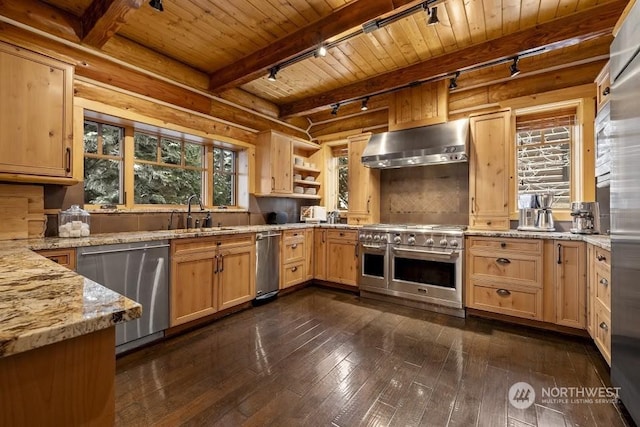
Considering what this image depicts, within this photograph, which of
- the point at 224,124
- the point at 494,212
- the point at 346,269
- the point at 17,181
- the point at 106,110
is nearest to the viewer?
the point at 17,181

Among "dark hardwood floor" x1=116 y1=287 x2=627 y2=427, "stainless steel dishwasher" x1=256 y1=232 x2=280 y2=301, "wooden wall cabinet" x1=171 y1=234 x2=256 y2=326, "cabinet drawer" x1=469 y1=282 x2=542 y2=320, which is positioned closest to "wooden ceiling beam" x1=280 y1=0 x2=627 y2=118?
"stainless steel dishwasher" x1=256 y1=232 x2=280 y2=301

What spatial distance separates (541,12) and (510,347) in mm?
2954

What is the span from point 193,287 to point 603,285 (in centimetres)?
343

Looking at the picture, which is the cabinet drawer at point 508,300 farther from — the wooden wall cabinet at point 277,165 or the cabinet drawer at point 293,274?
the wooden wall cabinet at point 277,165

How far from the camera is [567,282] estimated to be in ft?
8.87

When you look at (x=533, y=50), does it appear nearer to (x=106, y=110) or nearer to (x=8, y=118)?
(x=106, y=110)

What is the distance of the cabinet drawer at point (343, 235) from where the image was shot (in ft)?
13.3

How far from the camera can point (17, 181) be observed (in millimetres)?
2227

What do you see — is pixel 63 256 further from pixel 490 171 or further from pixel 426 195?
pixel 490 171

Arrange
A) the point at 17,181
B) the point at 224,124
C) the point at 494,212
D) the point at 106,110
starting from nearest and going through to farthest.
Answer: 1. the point at 17,181
2. the point at 106,110
3. the point at 494,212
4. the point at 224,124

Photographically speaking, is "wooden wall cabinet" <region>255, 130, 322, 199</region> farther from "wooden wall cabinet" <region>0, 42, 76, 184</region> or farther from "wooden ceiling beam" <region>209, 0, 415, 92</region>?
"wooden wall cabinet" <region>0, 42, 76, 184</region>

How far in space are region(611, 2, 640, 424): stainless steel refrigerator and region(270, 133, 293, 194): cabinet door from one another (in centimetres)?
340

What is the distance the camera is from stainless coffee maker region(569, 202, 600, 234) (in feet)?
9.09

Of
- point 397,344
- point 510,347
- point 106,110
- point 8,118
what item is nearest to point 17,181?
point 8,118
